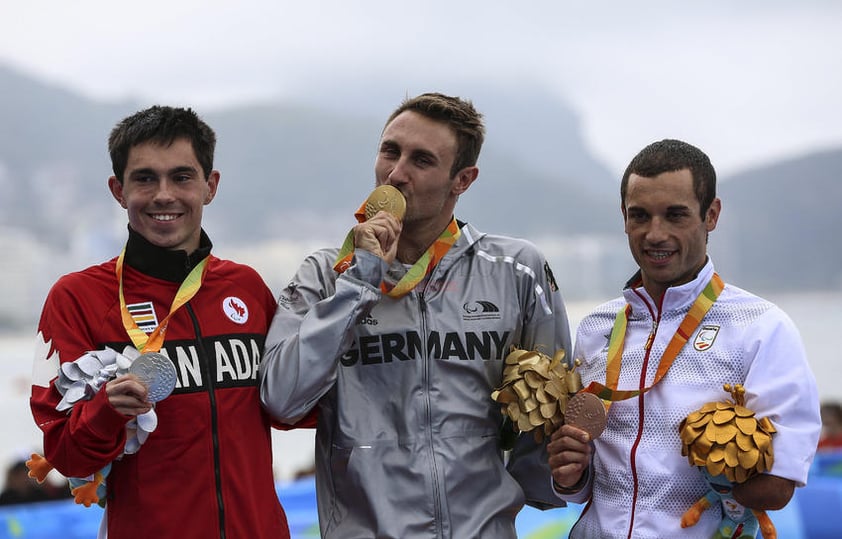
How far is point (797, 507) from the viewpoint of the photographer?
6.21 metres

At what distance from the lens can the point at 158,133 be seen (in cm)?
300

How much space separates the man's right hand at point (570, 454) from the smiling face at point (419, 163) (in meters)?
0.77

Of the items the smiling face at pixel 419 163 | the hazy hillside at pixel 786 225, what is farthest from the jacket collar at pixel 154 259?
the hazy hillside at pixel 786 225

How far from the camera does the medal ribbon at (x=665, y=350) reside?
2.86m

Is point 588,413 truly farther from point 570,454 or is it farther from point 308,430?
point 308,430

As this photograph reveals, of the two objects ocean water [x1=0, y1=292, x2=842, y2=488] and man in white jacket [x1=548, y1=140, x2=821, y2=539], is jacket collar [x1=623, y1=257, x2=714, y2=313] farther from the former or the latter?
ocean water [x1=0, y1=292, x2=842, y2=488]

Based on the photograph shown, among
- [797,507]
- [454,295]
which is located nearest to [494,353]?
[454,295]

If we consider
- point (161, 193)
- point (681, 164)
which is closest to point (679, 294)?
point (681, 164)

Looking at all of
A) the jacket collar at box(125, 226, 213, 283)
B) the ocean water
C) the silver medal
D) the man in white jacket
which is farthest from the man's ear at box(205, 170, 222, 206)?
the ocean water

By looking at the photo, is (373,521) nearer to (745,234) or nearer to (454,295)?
(454,295)

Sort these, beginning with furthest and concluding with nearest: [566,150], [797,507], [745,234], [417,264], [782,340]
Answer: [566,150] < [745,234] < [797,507] < [417,264] < [782,340]

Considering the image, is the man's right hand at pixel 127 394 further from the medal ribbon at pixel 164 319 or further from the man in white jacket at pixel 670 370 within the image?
the man in white jacket at pixel 670 370

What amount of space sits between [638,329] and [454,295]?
557 millimetres

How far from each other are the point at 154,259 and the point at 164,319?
200 mm
